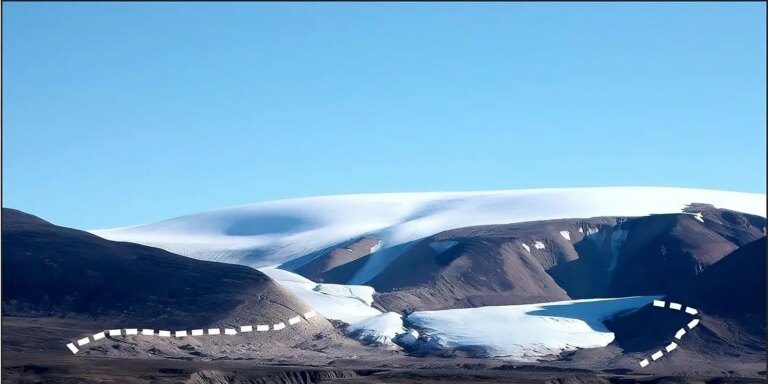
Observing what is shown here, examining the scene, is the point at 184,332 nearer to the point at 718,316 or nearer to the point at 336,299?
the point at 336,299

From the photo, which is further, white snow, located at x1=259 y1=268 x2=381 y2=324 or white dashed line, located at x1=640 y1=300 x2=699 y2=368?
white snow, located at x1=259 y1=268 x2=381 y2=324

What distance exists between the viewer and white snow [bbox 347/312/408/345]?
3561 inches

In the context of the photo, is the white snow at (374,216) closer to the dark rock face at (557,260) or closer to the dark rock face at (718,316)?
the dark rock face at (557,260)

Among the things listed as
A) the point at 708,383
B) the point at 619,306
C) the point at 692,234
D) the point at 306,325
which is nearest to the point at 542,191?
the point at 692,234

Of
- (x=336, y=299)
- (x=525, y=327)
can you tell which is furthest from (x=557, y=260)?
(x=525, y=327)

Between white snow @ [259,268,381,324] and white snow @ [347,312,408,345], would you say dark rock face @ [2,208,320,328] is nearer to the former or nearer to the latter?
white snow @ [259,268,381,324]

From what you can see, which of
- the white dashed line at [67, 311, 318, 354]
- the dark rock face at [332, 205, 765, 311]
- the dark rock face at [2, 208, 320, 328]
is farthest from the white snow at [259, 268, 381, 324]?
the dark rock face at [2, 208, 320, 328]

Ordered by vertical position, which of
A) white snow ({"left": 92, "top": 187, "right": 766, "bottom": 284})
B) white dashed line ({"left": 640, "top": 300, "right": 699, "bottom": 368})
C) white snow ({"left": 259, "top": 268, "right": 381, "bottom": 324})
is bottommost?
white dashed line ({"left": 640, "top": 300, "right": 699, "bottom": 368})

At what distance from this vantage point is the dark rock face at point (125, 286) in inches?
3447

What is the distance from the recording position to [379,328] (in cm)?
9269

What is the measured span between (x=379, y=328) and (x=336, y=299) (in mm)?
12472

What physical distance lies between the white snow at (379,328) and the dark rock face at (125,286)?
477 cm

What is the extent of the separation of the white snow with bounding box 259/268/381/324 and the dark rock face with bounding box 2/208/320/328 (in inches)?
180

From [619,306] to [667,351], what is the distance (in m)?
Answer: 12.9
